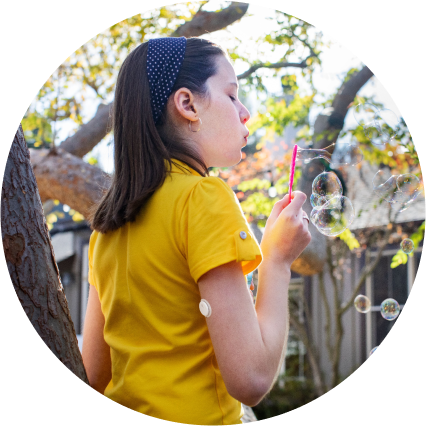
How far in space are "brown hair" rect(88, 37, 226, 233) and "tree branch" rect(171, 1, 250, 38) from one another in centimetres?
304

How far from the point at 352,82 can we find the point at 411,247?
2.00 m

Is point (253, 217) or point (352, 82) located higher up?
point (352, 82)

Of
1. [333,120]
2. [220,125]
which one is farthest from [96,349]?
[333,120]

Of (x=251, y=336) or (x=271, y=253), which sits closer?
(x=251, y=336)

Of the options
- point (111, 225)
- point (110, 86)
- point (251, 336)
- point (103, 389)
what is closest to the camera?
point (251, 336)

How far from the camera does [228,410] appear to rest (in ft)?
4.03

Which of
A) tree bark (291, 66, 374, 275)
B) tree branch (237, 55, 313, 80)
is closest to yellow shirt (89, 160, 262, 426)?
tree bark (291, 66, 374, 275)

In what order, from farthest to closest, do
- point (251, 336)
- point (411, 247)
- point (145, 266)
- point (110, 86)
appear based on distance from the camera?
point (110, 86), point (411, 247), point (145, 266), point (251, 336)

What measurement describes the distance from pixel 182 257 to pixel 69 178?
10.4 feet

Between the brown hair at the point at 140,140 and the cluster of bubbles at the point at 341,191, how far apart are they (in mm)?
1009

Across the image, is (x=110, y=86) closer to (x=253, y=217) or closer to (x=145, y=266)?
(x=253, y=217)

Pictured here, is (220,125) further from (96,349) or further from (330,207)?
(330,207)

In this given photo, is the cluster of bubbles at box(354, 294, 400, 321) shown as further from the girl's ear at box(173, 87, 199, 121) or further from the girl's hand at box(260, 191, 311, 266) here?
the girl's ear at box(173, 87, 199, 121)

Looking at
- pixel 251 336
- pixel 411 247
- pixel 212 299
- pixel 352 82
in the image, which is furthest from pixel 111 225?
pixel 352 82
